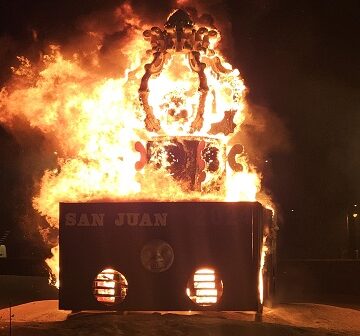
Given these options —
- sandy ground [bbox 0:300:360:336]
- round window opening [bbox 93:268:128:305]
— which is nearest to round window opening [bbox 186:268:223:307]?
sandy ground [bbox 0:300:360:336]

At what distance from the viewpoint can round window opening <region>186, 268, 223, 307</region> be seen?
1372cm

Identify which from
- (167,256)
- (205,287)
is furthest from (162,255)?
(205,287)

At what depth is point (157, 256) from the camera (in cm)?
1377

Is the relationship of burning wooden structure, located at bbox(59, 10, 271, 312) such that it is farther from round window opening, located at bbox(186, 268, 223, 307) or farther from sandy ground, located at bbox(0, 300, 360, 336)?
sandy ground, located at bbox(0, 300, 360, 336)

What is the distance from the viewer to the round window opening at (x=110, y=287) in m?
13.9

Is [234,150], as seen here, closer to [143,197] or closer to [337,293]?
[143,197]

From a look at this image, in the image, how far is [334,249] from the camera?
140ft

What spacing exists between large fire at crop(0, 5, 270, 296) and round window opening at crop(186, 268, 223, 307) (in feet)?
6.56

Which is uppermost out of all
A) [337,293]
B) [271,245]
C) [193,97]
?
[193,97]

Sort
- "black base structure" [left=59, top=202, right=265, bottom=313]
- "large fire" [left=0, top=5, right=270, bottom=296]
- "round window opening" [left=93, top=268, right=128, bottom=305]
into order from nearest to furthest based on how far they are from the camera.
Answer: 1. "black base structure" [left=59, top=202, right=265, bottom=313]
2. "round window opening" [left=93, top=268, right=128, bottom=305]
3. "large fire" [left=0, top=5, right=270, bottom=296]

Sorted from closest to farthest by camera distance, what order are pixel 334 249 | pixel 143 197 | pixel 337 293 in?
pixel 143 197 < pixel 337 293 < pixel 334 249

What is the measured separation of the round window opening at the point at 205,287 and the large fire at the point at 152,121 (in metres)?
2.00

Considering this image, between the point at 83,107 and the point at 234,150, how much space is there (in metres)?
3.62

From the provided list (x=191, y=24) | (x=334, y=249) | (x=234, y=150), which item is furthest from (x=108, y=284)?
(x=334, y=249)
